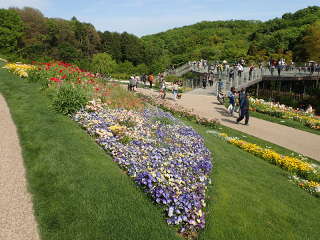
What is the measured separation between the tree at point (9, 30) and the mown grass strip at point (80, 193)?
53745mm

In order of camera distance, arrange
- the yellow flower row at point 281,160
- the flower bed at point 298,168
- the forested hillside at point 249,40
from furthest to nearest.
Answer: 1. the forested hillside at point 249,40
2. the yellow flower row at point 281,160
3. the flower bed at point 298,168

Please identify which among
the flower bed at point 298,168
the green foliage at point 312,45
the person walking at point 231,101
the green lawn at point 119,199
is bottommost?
the flower bed at point 298,168

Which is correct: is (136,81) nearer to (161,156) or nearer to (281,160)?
(281,160)

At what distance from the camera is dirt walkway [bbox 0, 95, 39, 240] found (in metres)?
4.56

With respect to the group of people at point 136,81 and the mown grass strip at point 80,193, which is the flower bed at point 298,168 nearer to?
the mown grass strip at point 80,193

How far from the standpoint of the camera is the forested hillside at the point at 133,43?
53906 mm

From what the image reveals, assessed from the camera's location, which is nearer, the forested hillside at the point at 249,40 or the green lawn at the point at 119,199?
the green lawn at the point at 119,199

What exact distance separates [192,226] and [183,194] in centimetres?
72

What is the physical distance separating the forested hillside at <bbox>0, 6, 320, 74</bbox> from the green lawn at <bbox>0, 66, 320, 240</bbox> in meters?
40.4

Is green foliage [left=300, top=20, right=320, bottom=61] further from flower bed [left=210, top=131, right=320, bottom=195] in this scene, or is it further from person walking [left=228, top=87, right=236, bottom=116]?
flower bed [left=210, top=131, right=320, bottom=195]

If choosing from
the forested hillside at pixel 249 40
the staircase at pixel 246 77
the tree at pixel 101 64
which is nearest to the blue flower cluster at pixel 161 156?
the staircase at pixel 246 77

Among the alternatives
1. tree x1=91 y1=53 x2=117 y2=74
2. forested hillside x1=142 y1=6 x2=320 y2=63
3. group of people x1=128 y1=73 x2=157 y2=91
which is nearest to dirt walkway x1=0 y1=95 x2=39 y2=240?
group of people x1=128 y1=73 x2=157 y2=91

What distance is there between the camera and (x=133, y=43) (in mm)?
82938

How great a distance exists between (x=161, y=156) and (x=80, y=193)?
7.69 feet
